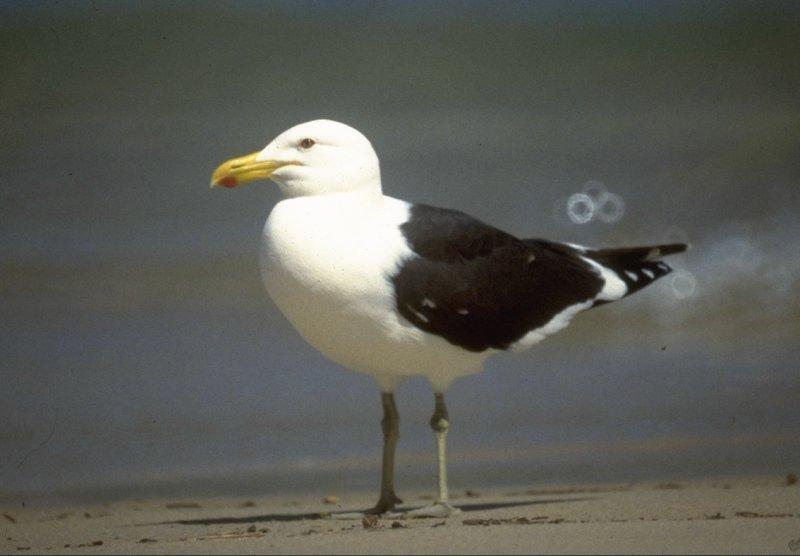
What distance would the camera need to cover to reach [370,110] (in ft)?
46.8

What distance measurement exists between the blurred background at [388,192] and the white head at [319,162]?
158 centimetres

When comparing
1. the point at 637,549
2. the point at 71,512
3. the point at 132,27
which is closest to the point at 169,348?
the point at 71,512

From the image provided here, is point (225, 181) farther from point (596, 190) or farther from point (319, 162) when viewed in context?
point (596, 190)

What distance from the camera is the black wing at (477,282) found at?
6.25 m

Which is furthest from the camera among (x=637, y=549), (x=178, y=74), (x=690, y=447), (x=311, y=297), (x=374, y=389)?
(x=178, y=74)

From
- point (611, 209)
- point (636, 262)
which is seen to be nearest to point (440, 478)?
point (636, 262)

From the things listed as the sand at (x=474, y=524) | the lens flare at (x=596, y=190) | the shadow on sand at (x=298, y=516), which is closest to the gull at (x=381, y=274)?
the shadow on sand at (x=298, y=516)

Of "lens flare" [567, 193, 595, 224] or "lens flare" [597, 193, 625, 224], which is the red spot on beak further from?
"lens flare" [597, 193, 625, 224]

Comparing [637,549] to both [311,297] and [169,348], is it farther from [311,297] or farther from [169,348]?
[169,348]

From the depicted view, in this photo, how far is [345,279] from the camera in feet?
19.8

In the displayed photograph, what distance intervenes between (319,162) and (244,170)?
0.31m

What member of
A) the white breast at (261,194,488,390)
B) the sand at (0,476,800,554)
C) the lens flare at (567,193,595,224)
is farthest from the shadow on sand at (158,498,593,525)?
the lens flare at (567,193,595,224)

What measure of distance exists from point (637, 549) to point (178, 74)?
409 inches

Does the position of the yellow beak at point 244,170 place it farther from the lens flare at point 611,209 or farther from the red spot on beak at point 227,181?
the lens flare at point 611,209
